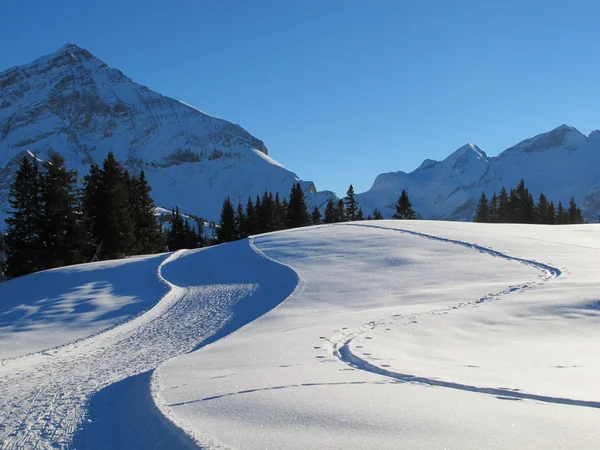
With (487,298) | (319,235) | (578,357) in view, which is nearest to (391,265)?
(487,298)

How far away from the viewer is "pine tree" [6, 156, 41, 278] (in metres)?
34.1

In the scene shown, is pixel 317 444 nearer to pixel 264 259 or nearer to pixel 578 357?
pixel 578 357

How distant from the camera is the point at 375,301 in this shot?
15.9 m

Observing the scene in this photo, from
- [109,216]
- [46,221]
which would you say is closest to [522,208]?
[109,216]

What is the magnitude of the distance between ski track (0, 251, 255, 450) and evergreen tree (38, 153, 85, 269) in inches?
677

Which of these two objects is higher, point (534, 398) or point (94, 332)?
point (534, 398)

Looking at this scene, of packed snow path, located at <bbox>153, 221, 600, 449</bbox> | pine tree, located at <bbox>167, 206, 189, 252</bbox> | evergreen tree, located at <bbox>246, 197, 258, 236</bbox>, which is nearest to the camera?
packed snow path, located at <bbox>153, 221, 600, 449</bbox>

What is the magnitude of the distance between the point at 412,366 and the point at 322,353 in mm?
1930

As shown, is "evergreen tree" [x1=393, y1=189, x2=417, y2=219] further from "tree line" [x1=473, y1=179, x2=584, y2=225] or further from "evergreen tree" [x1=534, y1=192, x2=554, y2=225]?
"evergreen tree" [x1=534, y1=192, x2=554, y2=225]

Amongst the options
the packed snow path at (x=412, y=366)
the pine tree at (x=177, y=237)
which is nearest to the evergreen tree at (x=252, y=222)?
the pine tree at (x=177, y=237)

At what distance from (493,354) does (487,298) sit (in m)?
5.60

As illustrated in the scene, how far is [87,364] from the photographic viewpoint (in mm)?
11320

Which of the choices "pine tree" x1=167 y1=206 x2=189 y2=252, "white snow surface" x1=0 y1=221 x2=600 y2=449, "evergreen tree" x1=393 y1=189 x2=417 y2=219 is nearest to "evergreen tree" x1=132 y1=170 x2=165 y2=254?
"pine tree" x1=167 y1=206 x2=189 y2=252

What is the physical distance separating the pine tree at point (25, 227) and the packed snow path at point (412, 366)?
23333 millimetres
